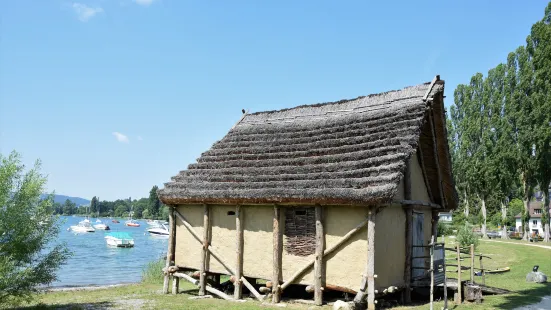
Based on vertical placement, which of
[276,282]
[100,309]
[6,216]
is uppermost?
[6,216]

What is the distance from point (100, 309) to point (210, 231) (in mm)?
4194

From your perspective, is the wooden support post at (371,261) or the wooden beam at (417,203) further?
the wooden beam at (417,203)

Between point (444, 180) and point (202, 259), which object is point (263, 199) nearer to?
point (202, 259)

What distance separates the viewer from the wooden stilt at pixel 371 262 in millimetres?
11297

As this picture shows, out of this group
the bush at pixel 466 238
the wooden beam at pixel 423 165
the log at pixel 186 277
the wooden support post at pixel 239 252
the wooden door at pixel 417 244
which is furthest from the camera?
the bush at pixel 466 238

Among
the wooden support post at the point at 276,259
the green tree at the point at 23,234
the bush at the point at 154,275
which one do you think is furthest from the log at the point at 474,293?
the bush at the point at 154,275

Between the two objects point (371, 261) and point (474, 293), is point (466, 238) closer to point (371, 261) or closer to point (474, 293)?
point (474, 293)

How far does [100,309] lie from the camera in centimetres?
1331

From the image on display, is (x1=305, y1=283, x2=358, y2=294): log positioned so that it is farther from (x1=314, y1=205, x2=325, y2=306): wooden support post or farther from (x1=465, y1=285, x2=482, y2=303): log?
(x1=465, y1=285, x2=482, y2=303): log

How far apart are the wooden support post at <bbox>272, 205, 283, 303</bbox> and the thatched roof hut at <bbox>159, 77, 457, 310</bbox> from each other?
74 millimetres

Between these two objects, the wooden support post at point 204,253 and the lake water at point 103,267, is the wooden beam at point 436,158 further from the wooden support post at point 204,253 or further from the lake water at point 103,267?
the lake water at point 103,267

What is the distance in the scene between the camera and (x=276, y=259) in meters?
13.2

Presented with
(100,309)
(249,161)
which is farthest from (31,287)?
(249,161)

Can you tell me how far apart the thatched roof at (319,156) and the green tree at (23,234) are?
4.04 metres
